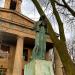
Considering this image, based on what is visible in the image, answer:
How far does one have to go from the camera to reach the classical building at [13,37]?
83.6ft

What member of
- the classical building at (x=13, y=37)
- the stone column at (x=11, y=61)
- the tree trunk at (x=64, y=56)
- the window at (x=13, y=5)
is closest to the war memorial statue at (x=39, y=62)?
the tree trunk at (x=64, y=56)

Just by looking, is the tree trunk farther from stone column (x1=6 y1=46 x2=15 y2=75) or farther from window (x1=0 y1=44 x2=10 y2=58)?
window (x1=0 y1=44 x2=10 y2=58)

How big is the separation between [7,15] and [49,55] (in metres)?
9.49

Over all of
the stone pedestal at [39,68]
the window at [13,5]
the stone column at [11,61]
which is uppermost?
the window at [13,5]

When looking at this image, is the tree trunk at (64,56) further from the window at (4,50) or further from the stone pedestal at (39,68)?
the window at (4,50)

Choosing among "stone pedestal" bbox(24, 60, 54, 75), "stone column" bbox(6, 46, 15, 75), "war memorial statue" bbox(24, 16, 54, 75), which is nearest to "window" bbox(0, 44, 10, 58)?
"stone column" bbox(6, 46, 15, 75)

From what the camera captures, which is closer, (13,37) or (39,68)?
(39,68)

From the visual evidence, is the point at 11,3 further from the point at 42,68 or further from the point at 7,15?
the point at 42,68

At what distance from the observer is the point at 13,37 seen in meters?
27.5

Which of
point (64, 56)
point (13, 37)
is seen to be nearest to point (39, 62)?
point (64, 56)

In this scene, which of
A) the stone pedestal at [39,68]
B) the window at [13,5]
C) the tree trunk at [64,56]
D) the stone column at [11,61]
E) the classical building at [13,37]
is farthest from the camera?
the window at [13,5]

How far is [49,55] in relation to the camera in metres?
33.1

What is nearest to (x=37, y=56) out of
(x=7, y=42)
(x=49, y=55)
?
(x=7, y=42)

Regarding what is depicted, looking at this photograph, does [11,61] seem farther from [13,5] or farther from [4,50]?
[13,5]
